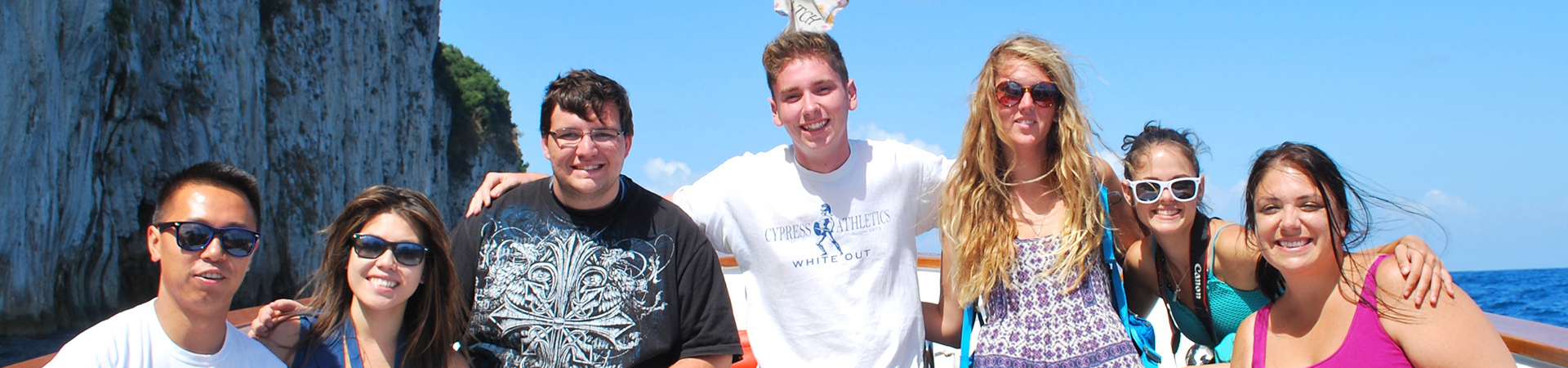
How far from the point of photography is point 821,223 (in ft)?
9.71

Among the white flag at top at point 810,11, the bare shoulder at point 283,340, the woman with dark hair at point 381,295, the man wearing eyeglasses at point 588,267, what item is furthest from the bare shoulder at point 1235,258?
the white flag at top at point 810,11

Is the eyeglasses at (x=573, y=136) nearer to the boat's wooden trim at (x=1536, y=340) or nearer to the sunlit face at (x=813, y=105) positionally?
the sunlit face at (x=813, y=105)

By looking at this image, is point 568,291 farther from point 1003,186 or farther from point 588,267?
point 1003,186

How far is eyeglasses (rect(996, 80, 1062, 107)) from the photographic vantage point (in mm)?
2863

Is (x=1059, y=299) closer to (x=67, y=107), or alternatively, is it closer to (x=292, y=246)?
(x=67, y=107)

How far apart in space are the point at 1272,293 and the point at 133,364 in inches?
123

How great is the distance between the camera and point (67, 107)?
1530cm

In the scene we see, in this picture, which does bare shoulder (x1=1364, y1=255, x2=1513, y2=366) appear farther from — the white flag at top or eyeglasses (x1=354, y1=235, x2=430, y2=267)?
the white flag at top

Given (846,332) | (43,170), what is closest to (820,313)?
(846,332)

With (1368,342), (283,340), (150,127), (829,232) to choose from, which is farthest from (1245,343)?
(150,127)

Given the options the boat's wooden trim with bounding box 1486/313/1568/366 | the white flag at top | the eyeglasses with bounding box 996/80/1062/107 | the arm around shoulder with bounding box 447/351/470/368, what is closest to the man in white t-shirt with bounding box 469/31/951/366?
the eyeglasses with bounding box 996/80/1062/107

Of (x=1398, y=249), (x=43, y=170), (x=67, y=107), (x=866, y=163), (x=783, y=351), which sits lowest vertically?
(x=783, y=351)

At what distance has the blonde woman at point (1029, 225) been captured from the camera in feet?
8.92

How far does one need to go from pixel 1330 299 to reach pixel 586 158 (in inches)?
84.2
